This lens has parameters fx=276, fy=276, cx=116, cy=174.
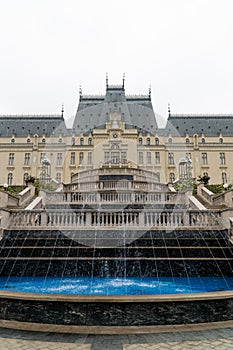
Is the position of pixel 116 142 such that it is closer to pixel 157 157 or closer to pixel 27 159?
pixel 157 157

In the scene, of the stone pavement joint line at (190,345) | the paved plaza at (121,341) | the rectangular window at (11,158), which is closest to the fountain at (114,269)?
the paved plaza at (121,341)

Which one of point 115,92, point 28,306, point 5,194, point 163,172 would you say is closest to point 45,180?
point 5,194

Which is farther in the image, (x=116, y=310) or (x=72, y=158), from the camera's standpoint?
(x=72, y=158)

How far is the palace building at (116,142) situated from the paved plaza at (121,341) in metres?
52.9

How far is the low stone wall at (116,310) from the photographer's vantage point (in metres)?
4.93

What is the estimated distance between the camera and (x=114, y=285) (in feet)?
27.7

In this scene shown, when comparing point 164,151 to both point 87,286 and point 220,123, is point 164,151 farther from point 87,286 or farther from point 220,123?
point 87,286

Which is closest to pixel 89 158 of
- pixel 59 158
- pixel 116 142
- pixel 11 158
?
pixel 116 142

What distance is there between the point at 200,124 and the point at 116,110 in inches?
813

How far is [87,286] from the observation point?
8.38 meters

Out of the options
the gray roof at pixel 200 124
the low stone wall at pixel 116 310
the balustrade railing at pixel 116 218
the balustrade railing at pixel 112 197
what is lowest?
the low stone wall at pixel 116 310

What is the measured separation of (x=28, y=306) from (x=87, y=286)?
352cm

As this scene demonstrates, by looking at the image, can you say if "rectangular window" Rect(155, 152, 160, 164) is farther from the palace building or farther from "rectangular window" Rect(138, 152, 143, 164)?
"rectangular window" Rect(138, 152, 143, 164)

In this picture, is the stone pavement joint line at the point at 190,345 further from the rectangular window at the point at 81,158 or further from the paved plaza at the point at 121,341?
the rectangular window at the point at 81,158
